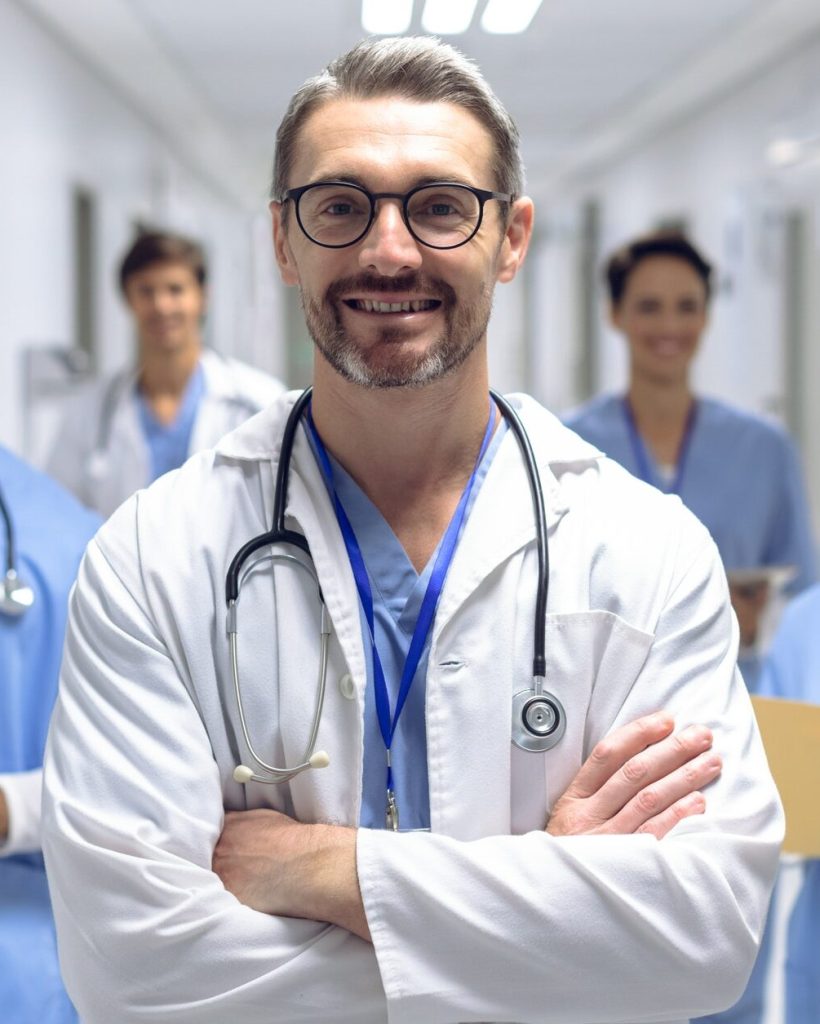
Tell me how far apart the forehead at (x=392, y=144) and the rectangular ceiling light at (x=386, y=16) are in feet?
8.94

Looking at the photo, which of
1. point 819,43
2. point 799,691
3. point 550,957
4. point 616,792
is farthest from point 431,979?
point 819,43

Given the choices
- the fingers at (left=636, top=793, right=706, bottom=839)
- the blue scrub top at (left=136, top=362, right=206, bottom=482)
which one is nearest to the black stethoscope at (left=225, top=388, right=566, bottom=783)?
A: the fingers at (left=636, top=793, right=706, bottom=839)

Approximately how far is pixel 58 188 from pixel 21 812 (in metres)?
3.29

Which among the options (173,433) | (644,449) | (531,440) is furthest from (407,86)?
(173,433)

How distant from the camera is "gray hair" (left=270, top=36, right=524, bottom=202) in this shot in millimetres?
1110

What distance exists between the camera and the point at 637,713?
43.1 inches

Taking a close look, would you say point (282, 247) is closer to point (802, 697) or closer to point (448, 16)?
point (802, 697)

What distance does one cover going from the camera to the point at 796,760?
55.2 inches

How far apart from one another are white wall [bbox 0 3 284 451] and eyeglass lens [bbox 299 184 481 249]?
9.29 ft

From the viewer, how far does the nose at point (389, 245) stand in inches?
41.1

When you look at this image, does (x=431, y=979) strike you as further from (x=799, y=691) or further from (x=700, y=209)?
(x=700, y=209)

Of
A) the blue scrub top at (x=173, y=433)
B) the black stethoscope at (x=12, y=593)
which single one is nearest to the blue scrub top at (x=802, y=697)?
the black stethoscope at (x=12, y=593)

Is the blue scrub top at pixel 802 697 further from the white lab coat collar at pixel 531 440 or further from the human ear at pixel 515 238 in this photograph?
the human ear at pixel 515 238

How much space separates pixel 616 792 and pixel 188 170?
6051mm
